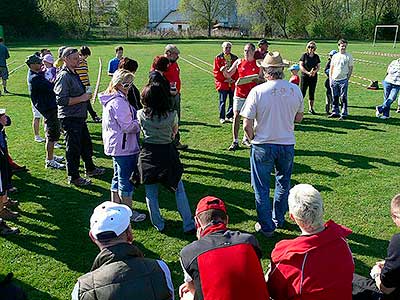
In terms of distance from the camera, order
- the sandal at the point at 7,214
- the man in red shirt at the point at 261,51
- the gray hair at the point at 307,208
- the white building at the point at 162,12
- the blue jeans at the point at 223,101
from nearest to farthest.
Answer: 1. the gray hair at the point at 307,208
2. the sandal at the point at 7,214
3. the man in red shirt at the point at 261,51
4. the blue jeans at the point at 223,101
5. the white building at the point at 162,12

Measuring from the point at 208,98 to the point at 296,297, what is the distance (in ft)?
39.9

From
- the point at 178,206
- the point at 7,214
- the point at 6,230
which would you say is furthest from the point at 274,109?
the point at 7,214

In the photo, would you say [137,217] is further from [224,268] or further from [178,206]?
[224,268]

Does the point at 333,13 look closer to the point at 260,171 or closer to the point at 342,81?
the point at 342,81

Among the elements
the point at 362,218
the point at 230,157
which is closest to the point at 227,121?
the point at 230,157

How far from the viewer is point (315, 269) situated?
9.61ft

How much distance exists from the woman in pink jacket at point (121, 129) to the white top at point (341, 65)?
733cm

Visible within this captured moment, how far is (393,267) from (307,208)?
2.95 feet

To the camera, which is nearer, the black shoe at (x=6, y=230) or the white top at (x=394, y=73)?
the black shoe at (x=6, y=230)

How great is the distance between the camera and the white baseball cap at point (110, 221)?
282cm

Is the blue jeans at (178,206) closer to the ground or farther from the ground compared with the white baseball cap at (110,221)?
closer to the ground

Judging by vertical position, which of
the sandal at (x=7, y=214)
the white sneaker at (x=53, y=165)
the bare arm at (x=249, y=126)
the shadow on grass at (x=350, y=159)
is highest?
the bare arm at (x=249, y=126)

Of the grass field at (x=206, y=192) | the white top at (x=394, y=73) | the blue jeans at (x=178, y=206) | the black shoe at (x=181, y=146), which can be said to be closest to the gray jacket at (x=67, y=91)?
the grass field at (x=206, y=192)

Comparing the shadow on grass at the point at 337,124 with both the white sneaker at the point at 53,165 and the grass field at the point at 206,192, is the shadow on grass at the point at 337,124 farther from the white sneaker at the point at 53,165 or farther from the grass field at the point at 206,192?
the white sneaker at the point at 53,165
